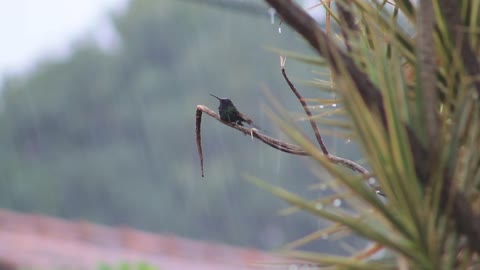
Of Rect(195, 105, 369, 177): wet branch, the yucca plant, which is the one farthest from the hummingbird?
the yucca plant

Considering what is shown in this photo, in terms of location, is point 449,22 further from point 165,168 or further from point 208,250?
point 165,168

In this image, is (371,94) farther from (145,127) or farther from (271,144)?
(145,127)

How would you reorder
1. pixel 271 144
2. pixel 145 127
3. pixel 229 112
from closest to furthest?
1. pixel 271 144
2. pixel 229 112
3. pixel 145 127

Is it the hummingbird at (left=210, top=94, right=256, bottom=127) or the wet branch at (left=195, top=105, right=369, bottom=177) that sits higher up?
the hummingbird at (left=210, top=94, right=256, bottom=127)

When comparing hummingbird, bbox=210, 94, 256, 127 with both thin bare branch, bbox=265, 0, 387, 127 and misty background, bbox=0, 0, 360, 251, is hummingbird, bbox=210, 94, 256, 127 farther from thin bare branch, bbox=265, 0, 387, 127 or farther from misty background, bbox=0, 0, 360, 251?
misty background, bbox=0, 0, 360, 251

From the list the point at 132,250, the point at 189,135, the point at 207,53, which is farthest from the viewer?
the point at 207,53

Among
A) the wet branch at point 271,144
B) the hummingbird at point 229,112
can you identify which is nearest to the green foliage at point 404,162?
the wet branch at point 271,144

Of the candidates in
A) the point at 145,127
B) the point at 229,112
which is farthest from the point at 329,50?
the point at 145,127

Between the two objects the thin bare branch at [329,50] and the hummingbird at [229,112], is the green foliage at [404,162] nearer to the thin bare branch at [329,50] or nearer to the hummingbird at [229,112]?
the thin bare branch at [329,50]

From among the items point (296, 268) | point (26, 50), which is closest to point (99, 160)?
point (26, 50)
